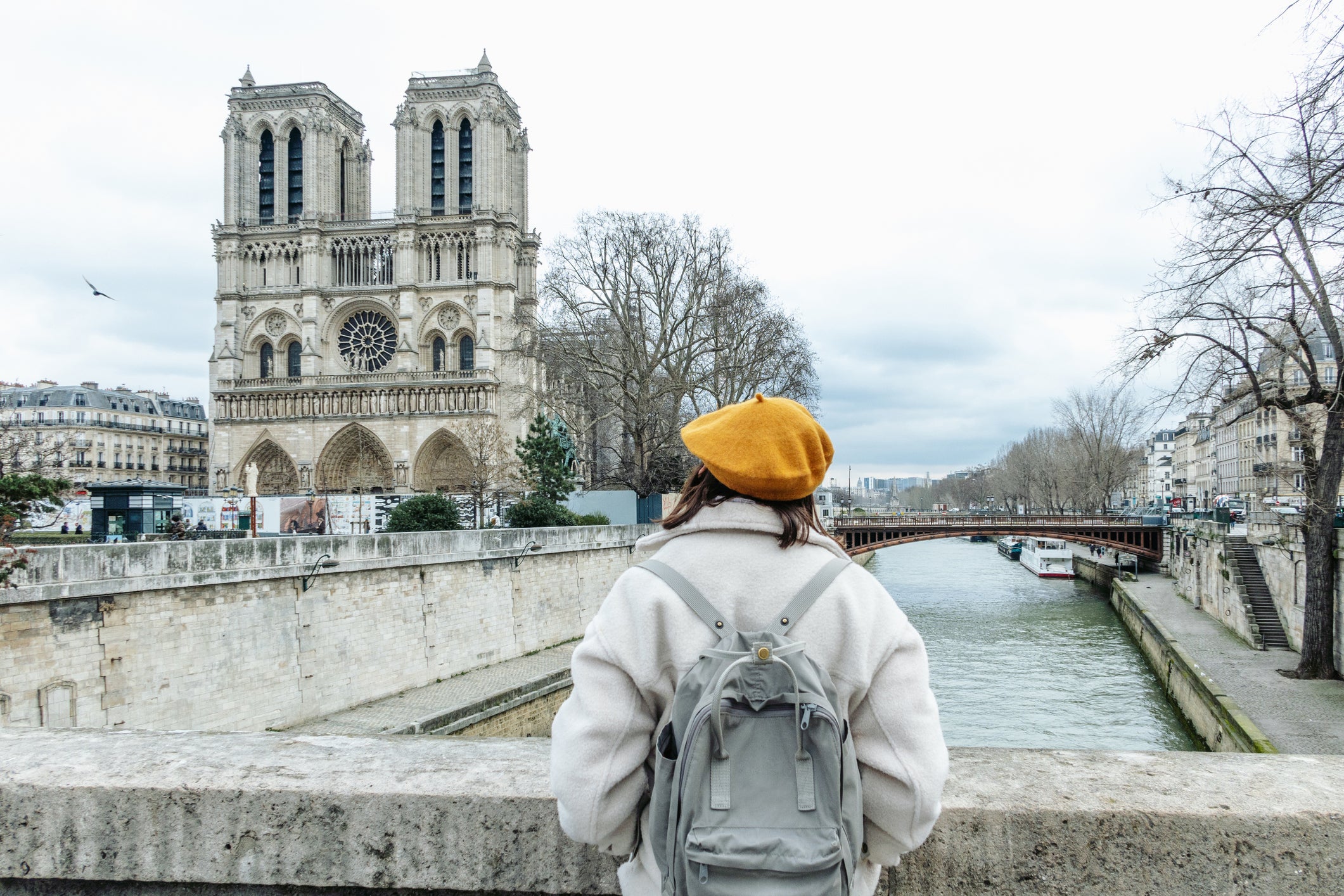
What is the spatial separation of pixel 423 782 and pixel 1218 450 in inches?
3020

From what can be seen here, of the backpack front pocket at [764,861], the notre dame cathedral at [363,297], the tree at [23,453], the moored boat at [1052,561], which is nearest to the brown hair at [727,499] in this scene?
the backpack front pocket at [764,861]

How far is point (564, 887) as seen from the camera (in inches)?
66.0

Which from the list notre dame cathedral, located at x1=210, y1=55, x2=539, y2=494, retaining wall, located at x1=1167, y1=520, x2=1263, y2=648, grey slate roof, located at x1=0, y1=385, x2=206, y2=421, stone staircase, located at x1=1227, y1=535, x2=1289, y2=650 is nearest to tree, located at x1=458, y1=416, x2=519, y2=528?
notre dame cathedral, located at x1=210, y1=55, x2=539, y2=494

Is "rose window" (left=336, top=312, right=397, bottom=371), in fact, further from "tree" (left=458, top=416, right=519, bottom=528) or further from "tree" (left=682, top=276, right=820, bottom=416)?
"tree" (left=682, top=276, right=820, bottom=416)

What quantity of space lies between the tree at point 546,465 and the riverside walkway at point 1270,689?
17.0m

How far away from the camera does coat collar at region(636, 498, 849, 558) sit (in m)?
1.38

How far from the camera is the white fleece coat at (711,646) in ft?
4.25

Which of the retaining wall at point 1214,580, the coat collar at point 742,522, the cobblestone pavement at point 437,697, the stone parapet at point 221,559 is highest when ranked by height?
the coat collar at point 742,522

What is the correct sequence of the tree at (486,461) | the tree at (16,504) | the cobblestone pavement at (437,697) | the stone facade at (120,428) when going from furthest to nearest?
the stone facade at (120,428) < the tree at (486,461) < the cobblestone pavement at (437,697) < the tree at (16,504)

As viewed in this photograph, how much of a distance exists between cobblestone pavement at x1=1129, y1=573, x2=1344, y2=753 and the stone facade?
4523 cm

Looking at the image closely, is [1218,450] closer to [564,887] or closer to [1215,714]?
[1215,714]

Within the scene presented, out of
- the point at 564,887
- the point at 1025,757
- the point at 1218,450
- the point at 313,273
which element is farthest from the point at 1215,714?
the point at 1218,450

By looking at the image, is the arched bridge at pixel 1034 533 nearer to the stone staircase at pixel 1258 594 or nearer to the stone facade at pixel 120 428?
the stone staircase at pixel 1258 594

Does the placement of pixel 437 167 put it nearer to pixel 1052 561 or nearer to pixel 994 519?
pixel 994 519
